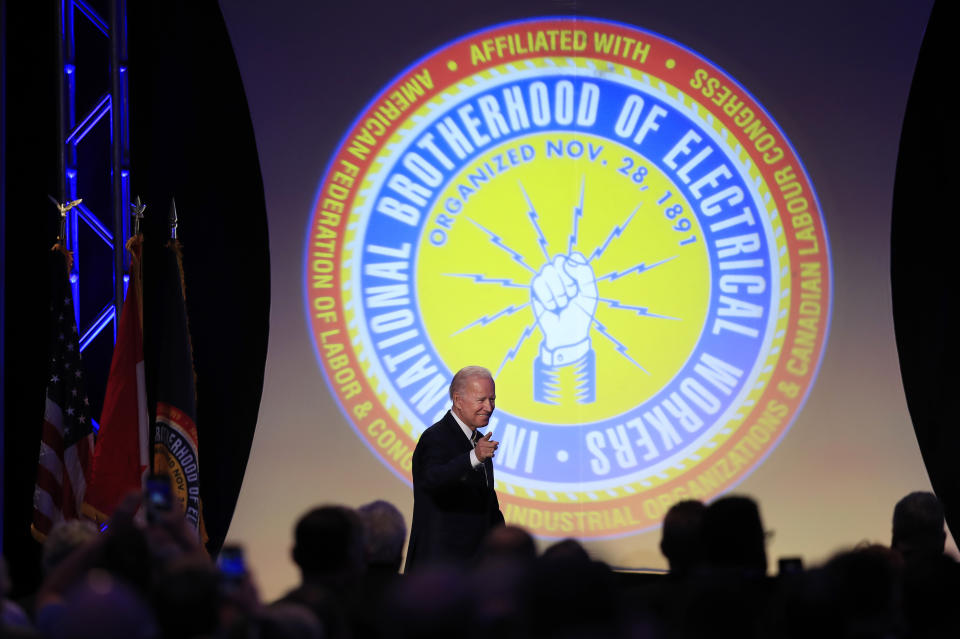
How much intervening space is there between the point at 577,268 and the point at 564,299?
15 cm

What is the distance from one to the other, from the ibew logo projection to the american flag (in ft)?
3.48

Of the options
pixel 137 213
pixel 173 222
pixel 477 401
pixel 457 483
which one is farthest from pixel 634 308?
pixel 137 213

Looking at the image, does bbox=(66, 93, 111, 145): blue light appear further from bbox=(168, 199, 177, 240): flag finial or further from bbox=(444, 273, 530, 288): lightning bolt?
bbox=(444, 273, 530, 288): lightning bolt

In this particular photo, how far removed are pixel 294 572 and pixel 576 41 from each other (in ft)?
8.98

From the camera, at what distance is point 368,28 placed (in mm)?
5191

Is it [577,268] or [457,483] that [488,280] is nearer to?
[577,268]

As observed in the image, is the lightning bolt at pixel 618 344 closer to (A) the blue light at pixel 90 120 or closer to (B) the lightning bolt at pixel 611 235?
(B) the lightning bolt at pixel 611 235

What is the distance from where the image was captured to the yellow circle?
4953 millimetres

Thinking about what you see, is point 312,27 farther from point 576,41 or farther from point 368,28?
point 576,41

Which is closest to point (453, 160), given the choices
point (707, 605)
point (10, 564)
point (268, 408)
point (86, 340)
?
point (268, 408)

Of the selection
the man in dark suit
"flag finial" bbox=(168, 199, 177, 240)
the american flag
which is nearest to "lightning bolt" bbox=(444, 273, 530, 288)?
the man in dark suit

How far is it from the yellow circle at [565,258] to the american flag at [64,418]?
5.10 feet

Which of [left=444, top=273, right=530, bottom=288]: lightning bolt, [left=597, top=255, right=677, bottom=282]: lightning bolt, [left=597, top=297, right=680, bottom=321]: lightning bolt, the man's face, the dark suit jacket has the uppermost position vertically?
[left=444, top=273, right=530, bottom=288]: lightning bolt

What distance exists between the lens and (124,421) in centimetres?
500
